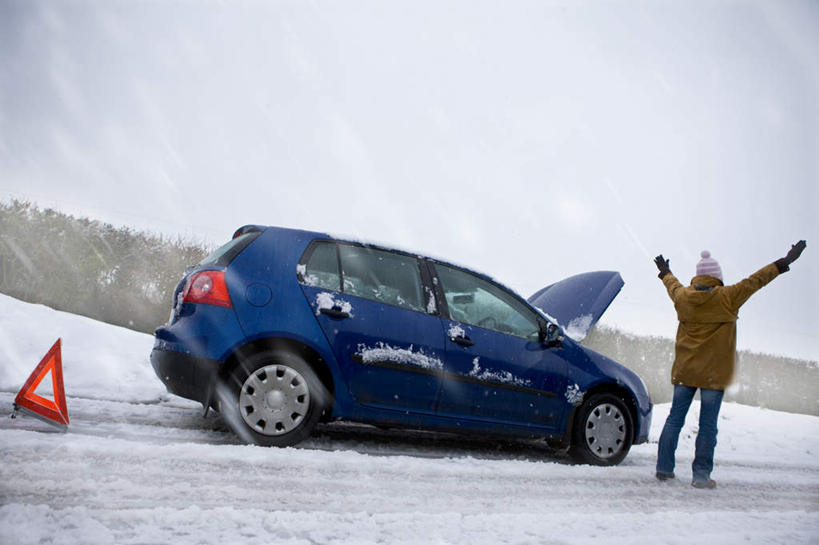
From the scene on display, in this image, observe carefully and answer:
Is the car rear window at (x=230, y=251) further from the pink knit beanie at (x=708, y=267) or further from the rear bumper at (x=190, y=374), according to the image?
the pink knit beanie at (x=708, y=267)

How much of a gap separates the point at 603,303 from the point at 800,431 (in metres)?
7.08

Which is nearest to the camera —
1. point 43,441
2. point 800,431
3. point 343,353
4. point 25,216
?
point 43,441

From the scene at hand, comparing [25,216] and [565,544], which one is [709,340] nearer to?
[565,544]

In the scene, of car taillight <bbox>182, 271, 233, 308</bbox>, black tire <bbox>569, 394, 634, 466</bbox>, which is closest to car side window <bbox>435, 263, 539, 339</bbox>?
black tire <bbox>569, 394, 634, 466</bbox>

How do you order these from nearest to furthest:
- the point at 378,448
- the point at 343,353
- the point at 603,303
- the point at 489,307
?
the point at 343,353
the point at 378,448
the point at 489,307
the point at 603,303

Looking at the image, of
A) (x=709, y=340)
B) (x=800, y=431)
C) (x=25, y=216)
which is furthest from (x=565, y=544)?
(x=25, y=216)

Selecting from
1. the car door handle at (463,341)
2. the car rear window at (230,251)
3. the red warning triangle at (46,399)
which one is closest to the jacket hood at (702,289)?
the car door handle at (463,341)

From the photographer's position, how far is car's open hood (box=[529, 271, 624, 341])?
4.83m

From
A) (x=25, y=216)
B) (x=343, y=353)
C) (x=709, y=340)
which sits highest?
(x=25, y=216)

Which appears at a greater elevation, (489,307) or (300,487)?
(489,307)

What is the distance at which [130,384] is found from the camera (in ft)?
17.2

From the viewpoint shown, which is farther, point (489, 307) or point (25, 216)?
point (25, 216)

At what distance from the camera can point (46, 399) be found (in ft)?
11.0

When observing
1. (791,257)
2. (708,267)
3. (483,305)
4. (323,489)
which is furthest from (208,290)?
(791,257)
